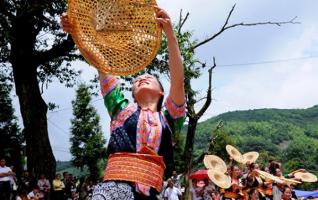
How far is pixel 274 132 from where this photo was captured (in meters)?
107

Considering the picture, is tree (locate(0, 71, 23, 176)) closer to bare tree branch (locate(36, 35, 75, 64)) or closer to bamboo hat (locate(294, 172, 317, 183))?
bare tree branch (locate(36, 35, 75, 64))

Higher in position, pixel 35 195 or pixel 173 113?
pixel 35 195

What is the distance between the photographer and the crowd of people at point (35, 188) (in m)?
11.8

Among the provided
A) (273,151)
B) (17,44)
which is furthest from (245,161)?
(273,151)

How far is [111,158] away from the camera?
117 inches

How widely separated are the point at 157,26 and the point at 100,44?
358 millimetres

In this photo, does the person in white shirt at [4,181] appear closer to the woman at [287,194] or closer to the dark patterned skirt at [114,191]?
the woman at [287,194]

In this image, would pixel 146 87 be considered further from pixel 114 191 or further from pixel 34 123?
pixel 34 123

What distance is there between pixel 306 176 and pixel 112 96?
35.5 feet

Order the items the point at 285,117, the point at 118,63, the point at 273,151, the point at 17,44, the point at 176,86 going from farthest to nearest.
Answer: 1. the point at 285,117
2. the point at 273,151
3. the point at 17,44
4. the point at 118,63
5. the point at 176,86

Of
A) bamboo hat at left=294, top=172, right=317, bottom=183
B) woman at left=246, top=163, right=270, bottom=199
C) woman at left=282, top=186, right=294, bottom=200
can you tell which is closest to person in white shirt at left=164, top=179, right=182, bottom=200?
bamboo hat at left=294, top=172, right=317, bottom=183

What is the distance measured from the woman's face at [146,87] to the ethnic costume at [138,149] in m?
0.07

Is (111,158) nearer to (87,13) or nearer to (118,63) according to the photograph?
(118,63)


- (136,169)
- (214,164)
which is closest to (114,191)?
(136,169)
